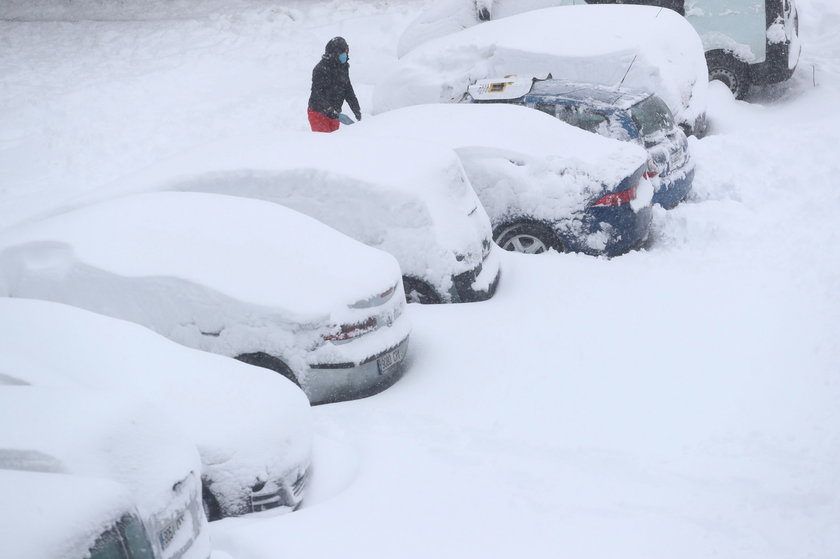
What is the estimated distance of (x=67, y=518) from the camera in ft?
7.59

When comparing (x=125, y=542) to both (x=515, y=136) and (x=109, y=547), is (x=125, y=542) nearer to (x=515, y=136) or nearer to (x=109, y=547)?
(x=109, y=547)

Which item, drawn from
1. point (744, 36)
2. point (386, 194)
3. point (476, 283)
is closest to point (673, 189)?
point (476, 283)

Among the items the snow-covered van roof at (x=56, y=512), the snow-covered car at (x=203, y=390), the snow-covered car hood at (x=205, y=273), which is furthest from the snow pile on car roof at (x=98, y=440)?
the snow-covered car hood at (x=205, y=273)

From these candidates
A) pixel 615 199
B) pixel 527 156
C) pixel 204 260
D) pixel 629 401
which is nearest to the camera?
pixel 629 401

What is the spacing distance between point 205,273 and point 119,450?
236cm

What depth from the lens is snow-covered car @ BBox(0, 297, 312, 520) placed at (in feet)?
12.5

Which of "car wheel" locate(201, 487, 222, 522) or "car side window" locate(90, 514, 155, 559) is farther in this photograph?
"car wheel" locate(201, 487, 222, 522)

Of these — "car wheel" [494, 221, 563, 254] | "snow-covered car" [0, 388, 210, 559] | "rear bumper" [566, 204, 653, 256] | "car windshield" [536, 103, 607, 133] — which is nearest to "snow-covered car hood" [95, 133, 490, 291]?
"car wheel" [494, 221, 563, 254]

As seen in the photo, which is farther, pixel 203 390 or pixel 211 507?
pixel 203 390

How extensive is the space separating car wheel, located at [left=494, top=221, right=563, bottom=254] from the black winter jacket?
11.6 feet

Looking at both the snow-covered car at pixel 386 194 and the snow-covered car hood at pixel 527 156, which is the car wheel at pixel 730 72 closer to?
the snow-covered car hood at pixel 527 156

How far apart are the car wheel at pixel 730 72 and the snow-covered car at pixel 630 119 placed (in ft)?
13.1

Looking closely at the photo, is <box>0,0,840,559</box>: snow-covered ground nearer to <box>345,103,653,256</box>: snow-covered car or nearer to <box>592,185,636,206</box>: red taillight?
<box>345,103,653,256</box>: snow-covered car

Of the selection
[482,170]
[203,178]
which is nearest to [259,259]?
[203,178]
